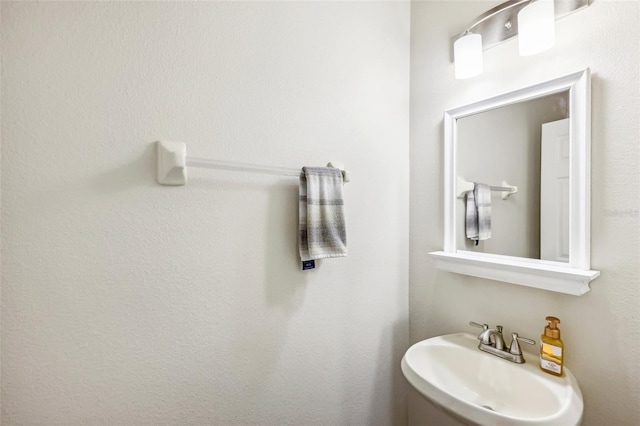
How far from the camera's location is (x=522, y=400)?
94 centimetres

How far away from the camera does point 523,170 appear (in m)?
1.08

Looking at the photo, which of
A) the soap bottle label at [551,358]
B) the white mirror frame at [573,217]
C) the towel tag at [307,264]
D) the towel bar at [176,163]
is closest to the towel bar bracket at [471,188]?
the white mirror frame at [573,217]

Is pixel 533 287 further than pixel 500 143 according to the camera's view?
No

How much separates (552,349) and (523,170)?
60 cm

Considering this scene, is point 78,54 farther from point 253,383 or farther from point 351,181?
point 253,383

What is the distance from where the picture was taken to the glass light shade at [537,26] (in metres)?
0.93

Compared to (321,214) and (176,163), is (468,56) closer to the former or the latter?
(321,214)

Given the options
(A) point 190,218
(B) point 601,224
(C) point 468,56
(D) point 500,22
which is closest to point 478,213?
(B) point 601,224

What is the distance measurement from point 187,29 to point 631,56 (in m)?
1.29

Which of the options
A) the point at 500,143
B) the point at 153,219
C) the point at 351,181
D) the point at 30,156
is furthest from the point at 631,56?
the point at 30,156

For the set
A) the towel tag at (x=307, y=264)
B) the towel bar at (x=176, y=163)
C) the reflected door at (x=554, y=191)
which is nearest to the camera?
the towel bar at (x=176, y=163)

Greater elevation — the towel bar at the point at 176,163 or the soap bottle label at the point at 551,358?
the towel bar at the point at 176,163

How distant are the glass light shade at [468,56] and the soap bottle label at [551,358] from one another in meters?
0.98

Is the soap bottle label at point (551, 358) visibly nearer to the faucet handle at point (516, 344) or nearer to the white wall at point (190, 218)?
the faucet handle at point (516, 344)
